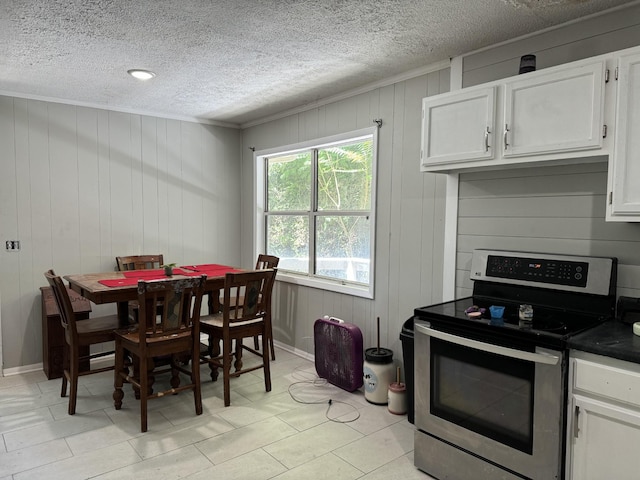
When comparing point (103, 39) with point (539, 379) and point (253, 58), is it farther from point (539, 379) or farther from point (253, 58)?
point (539, 379)

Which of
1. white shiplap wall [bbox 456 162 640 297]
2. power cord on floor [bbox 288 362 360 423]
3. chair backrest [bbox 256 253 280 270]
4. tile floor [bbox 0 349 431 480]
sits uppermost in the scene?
white shiplap wall [bbox 456 162 640 297]

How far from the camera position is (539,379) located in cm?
184

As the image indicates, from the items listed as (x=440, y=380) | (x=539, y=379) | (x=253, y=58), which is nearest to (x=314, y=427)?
(x=440, y=380)

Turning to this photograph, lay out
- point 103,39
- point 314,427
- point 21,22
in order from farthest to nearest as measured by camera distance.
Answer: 1. point 314,427
2. point 103,39
3. point 21,22

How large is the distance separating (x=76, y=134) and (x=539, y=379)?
419 cm

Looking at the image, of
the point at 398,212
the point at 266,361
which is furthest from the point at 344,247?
the point at 266,361

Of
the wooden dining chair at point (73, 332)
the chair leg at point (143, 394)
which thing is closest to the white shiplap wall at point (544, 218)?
the chair leg at point (143, 394)

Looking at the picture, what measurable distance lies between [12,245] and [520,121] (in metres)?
4.06

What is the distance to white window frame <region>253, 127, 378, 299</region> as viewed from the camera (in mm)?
3486

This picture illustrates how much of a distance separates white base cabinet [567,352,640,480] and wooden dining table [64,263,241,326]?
98.0 inches

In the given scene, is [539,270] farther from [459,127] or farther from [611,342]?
[459,127]

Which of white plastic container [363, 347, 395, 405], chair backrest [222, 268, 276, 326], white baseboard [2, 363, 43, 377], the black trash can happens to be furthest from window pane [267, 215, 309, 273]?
white baseboard [2, 363, 43, 377]

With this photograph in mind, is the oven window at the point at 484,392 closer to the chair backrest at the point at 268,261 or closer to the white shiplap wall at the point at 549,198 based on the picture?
the white shiplap wall at the point at 549,198

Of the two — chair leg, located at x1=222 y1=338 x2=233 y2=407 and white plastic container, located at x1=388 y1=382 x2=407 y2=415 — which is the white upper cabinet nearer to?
white plastic container, located at x1=388 y1=382 x2=407 y2=415
